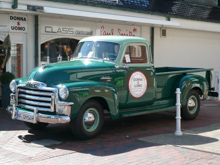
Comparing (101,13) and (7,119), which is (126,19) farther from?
(7,119)

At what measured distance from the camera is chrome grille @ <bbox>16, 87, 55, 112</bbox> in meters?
6.96

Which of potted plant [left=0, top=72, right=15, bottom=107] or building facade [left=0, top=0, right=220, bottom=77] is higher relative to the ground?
building facade [left=0, top=0, right=220, bottom=77]

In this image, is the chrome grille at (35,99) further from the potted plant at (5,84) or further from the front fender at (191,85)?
the potted plant at (5,84)

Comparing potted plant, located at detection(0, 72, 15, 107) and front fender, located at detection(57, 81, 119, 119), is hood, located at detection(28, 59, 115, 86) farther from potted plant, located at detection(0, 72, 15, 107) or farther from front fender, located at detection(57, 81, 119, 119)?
potted plant, located at detection(0, 72, 15, 107)

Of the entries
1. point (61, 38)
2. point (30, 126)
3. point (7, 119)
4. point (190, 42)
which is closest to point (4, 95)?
point (7, 119)

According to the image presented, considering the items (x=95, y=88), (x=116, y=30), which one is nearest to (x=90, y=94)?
(x=95, y=88)

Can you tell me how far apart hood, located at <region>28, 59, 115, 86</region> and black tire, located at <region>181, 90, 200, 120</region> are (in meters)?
2.70

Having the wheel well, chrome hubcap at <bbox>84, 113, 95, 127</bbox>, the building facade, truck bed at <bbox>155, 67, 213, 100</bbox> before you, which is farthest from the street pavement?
the building facade

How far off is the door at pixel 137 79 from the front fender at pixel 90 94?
43 cm

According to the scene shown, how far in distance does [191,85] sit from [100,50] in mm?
2718

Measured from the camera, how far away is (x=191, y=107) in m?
9.77

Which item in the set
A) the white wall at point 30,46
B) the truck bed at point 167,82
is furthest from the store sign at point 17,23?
the truck bed at point 167,82

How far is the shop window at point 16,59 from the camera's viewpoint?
12.2 meters

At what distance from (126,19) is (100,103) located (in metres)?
6.59
